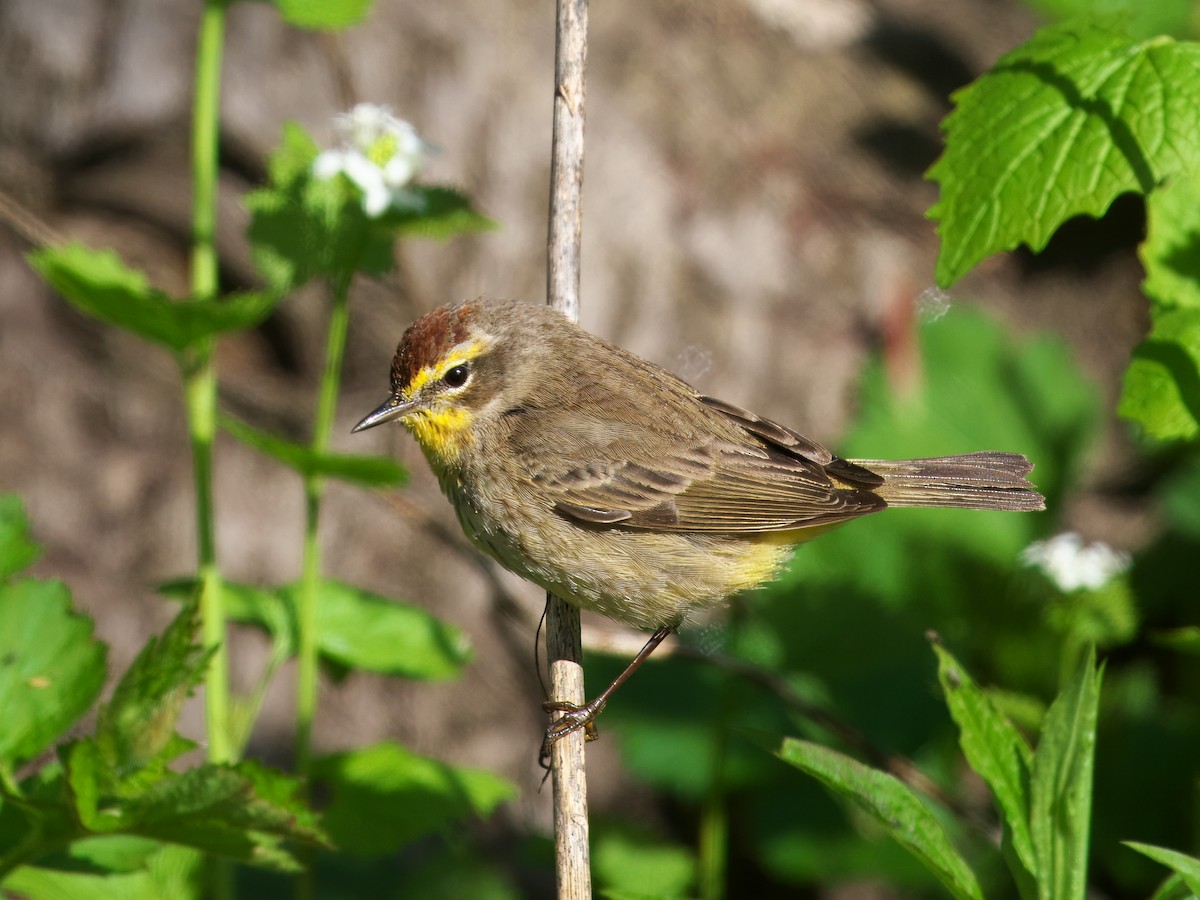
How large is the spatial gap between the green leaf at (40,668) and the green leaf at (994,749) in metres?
1.84

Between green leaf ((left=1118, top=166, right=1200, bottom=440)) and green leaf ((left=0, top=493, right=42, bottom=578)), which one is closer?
green leaf ((left=1118, top=166, right=1200, bottom=440))

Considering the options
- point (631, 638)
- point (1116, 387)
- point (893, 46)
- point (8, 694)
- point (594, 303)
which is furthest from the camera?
point (893, 46)

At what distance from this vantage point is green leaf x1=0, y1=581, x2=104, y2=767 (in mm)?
2684

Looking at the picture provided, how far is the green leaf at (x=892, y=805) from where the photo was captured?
229cm

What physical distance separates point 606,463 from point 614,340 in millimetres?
1942

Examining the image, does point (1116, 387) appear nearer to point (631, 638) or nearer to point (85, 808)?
point (631, 638)

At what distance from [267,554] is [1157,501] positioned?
3.98 m

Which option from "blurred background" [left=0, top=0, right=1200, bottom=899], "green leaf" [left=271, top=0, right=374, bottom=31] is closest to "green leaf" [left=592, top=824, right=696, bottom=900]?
"blurred background" [left=0, top=0, right=1200, bottom=899]

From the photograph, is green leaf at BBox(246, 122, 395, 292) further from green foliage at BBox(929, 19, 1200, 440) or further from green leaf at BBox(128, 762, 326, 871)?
green foliage at BBox(929, 19, 1200, 440)

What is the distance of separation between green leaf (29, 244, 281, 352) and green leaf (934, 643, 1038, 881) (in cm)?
175

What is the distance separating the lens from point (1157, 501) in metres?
5.53

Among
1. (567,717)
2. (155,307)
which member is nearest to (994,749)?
(567,717)

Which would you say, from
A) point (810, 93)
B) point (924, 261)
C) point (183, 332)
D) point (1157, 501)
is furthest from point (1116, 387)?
point (183, 332)

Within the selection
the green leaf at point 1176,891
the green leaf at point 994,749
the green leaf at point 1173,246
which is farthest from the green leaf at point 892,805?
the green leaf at point 1173,246
